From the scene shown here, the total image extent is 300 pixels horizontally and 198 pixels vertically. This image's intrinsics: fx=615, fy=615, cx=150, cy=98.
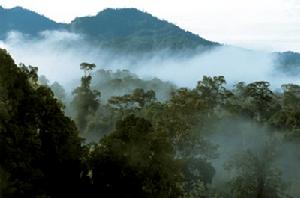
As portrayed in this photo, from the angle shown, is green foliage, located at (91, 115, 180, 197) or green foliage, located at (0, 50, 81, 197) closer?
green foliage, located at (0, 50, 81, 197)

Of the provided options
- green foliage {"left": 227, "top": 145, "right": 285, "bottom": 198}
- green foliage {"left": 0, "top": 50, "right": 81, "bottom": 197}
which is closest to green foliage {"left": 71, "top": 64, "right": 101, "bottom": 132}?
green foliage {"left": 227, "top": 145, "right": 285, "bottom": 198}

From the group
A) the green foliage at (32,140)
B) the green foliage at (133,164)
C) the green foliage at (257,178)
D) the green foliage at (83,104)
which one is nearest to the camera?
the green foliage at (32,140)

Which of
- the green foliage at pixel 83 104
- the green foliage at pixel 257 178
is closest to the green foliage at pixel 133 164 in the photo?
the green foliage at pixel 257 178

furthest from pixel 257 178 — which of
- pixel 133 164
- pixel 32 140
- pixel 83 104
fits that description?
pixel 83 104

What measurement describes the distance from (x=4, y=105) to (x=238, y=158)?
24.5 meters

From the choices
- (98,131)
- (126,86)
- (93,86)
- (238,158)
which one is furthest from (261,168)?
(93,86)

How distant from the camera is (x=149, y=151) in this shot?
26.0 metres

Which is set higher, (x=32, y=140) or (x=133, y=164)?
(x=32, y=140)

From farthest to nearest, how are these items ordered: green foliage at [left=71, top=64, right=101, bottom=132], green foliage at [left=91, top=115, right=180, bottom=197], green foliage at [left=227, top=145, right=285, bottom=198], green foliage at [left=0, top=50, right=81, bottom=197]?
green foliage at [left=71, top=64, right=101, bottom=132] < green foliage at [left=227, top=145, right=285, bottom=198] < green foliage at [left=91, top=115, right=180, bottom=197] < green foliage at [left=0, top=50, right=81, bottom=197]

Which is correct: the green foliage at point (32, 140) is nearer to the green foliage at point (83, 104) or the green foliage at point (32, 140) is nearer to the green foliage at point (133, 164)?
the green foliage at point (133, 164)

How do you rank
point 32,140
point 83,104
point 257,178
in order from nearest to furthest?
point 32,140, point 257,178, point 83,104

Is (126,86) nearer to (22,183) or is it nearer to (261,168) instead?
(261,168)

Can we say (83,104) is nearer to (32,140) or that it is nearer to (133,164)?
(133,164)

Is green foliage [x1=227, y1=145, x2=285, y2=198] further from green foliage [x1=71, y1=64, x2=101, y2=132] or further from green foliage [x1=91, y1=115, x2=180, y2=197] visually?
green foliage [x1=71, y1=64, x2=101, y2=132]
